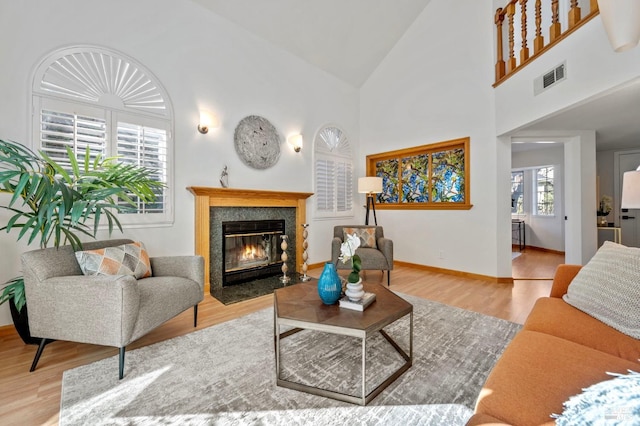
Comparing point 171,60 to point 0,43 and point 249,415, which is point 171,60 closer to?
point 0,43

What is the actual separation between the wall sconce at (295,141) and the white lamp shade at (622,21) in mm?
3462

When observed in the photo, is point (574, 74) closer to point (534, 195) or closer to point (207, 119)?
point (207, 119)

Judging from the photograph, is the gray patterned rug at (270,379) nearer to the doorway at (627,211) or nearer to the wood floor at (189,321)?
the wood floor at (189,321)

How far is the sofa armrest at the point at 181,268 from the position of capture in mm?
2359

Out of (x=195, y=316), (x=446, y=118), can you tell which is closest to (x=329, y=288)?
(x=195, y=316)

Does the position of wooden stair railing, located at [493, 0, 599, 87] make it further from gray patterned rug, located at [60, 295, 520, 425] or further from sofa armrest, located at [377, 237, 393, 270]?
gray patterned rug, located at [60, 295, 520, 425]

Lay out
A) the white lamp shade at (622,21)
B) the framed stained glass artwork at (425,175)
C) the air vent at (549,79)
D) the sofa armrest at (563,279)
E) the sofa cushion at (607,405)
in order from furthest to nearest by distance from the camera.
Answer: the framed stained glass artwork at (425,175), the air vent at (549,79), the sofa armrest at (563,279), the white lamp shade at (622,21), the sofa cushion at (607,405)

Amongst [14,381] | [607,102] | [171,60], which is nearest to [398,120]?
[607,102]

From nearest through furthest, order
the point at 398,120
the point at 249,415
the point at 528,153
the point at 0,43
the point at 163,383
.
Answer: the point at 249,415, the point at 163,383, the point at 0,43, the point at 398,120, the point at 528,153

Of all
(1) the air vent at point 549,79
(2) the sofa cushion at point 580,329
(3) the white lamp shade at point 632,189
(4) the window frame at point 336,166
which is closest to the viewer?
(2) the sofa cushion at point 580,329

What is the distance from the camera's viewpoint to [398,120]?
16.3ft

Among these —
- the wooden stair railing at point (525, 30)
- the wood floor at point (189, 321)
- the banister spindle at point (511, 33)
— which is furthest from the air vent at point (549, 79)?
the wood floor at point (189, 321)

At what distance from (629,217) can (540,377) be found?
643 cm

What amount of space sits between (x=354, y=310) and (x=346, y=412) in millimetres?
512
